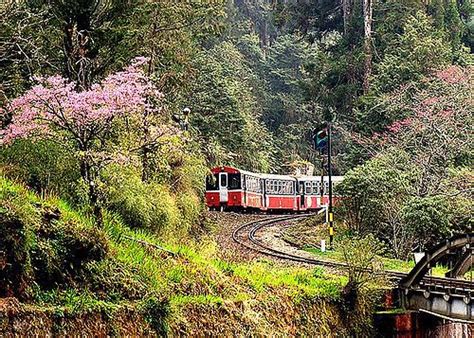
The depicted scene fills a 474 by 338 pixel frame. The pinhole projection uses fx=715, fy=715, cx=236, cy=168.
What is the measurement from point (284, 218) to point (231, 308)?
2001 centimetres

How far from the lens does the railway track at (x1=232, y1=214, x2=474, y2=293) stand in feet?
47.5

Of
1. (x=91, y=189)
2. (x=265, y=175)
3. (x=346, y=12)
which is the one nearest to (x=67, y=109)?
(x=91, y=189)

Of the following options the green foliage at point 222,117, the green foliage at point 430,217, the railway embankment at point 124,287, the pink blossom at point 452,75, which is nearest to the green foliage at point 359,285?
the railway embankment at point 124,287

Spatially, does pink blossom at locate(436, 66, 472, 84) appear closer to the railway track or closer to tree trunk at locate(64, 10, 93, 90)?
the railway track

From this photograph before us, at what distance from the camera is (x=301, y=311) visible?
1422cm

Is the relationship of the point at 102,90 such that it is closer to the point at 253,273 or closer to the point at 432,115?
the point at 253,273

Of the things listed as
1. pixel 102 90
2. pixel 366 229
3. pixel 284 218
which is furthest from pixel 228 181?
pixel 102 90

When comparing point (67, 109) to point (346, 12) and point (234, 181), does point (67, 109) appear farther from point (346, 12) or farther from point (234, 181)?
point (346, 12)

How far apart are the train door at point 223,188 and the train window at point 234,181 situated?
0.20 metres

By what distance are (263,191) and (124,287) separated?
2557cm

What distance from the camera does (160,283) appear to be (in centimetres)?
1133

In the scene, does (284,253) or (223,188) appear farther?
(223,188)

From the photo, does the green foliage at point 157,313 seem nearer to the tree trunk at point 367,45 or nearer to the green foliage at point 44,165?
the green foliage at point 44,165

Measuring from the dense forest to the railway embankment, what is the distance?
60 mm
